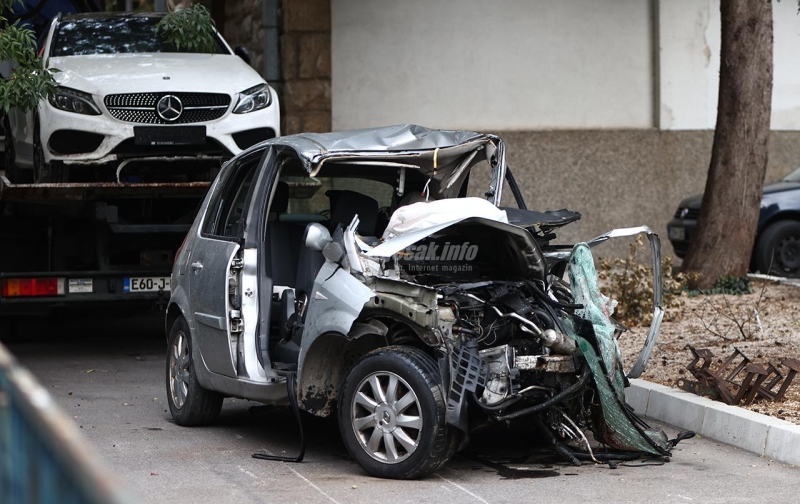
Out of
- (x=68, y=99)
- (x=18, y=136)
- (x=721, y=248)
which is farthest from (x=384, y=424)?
(x=721, y=248)

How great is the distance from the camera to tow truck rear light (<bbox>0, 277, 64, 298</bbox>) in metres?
10.6

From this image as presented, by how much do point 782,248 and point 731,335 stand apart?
584 centimetres

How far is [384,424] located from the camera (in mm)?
6273

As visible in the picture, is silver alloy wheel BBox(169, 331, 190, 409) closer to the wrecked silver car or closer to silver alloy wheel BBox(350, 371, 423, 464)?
the wrecked silver car

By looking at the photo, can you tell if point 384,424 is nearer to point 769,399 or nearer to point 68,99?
point 769,399

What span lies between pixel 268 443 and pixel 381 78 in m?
11.1

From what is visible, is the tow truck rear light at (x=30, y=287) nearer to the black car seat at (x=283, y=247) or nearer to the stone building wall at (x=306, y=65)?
the black car seat at (x=283, y=247)

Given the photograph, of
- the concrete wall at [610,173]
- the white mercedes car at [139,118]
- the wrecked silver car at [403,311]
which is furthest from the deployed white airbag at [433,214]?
the concrete wall at [610,173]

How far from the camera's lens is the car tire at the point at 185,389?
7793 mm

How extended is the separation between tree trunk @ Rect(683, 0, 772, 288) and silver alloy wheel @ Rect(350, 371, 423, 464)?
308 inches

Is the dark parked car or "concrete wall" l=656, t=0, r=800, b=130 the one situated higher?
"concrete wall" l=656, t=0, r=800, b=130

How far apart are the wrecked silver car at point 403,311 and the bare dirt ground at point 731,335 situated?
1582 mm

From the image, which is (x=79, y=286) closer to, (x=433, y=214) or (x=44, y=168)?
(x=44, y=168)

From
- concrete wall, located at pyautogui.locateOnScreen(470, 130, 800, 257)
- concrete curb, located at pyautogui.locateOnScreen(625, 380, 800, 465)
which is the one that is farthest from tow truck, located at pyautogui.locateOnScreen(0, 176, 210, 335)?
concrete wall, located at pyautogui.locateOnScreen(470, 130, 800, 257)
